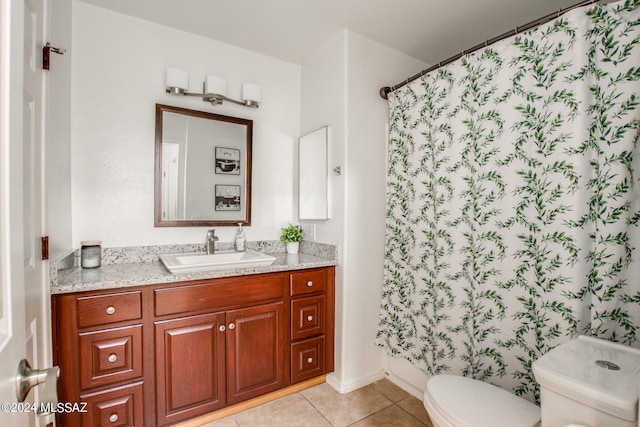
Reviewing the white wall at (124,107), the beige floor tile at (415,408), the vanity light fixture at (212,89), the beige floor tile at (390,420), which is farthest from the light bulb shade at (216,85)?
the beige floor tile at (415,408)

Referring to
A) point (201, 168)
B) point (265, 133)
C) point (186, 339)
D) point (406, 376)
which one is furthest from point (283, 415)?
point (265, 133)

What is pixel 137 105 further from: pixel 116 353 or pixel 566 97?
pixel 566 97

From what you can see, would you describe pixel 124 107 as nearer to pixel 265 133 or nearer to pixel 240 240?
pixel 265 133

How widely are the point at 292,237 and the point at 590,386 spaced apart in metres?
1.88

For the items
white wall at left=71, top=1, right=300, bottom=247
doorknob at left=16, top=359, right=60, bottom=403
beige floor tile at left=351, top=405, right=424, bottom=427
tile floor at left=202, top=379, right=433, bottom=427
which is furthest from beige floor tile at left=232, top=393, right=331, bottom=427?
doorknob at left=16, top=359, right=60, bottom=403

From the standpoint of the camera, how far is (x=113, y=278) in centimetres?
157

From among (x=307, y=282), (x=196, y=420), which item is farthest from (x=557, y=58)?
(x=196, y=420)

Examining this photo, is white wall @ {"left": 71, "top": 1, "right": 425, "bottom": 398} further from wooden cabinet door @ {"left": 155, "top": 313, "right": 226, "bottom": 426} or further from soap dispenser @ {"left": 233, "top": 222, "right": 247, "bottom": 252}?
wooden cabinet door @ {"left": 155, "top": 313, "right": 226, "bottom": 426}

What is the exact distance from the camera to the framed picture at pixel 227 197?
7.55 ft

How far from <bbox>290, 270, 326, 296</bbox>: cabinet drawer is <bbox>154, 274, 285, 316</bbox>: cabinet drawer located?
86 millimetres

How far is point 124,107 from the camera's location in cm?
199

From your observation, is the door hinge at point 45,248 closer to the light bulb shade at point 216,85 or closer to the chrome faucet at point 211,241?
the chrome faucet at point 211,241

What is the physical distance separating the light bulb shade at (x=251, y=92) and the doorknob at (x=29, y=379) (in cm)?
205

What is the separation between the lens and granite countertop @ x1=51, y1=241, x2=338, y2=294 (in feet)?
4.91
